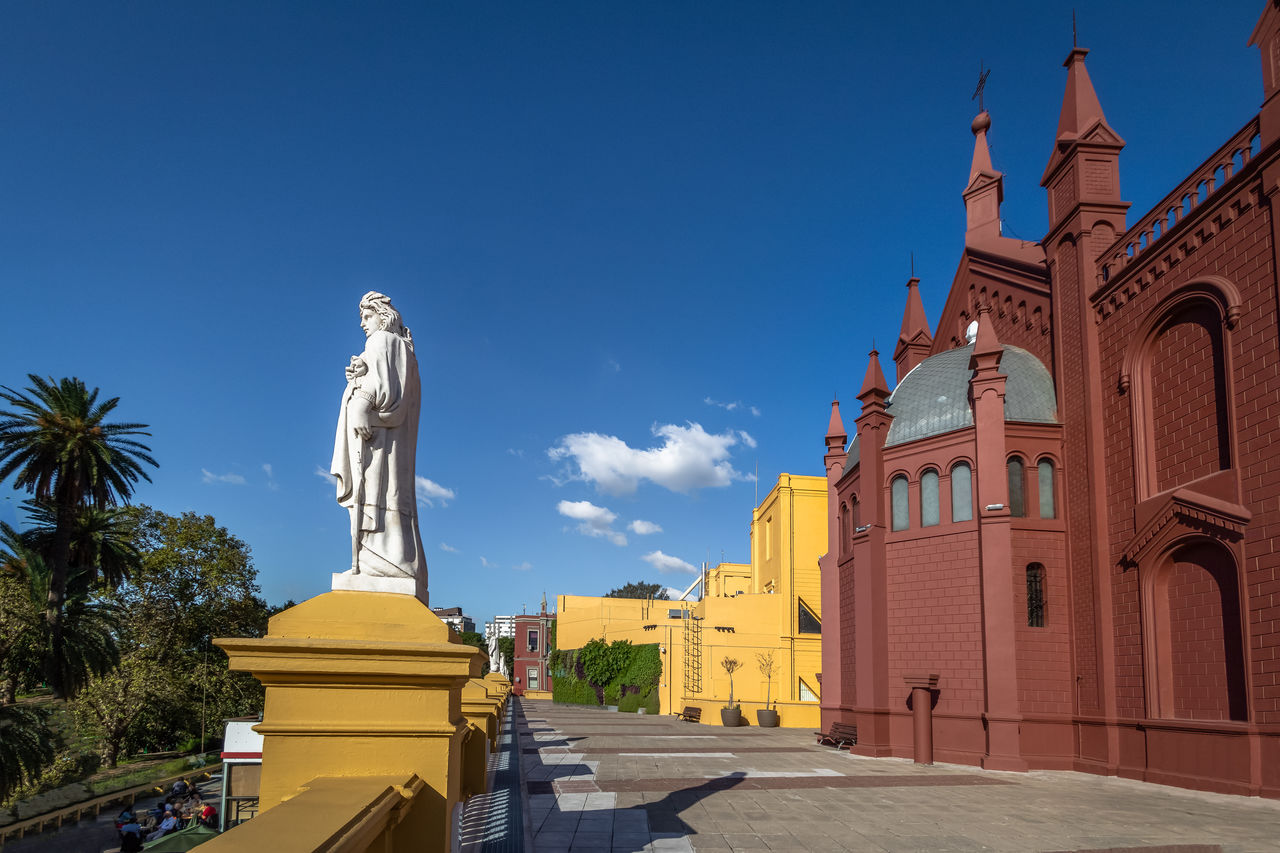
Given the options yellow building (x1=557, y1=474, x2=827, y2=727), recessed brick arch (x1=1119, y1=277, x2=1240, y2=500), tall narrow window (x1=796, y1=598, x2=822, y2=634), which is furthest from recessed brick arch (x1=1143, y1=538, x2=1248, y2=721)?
tall narrow window (x1=796, y1=598, x2=822, y2=634)

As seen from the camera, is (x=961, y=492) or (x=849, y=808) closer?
(x=849, y=808)

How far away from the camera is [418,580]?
4027 millimetres

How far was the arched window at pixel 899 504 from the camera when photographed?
20.5 metres

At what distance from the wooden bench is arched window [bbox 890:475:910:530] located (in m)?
5.38

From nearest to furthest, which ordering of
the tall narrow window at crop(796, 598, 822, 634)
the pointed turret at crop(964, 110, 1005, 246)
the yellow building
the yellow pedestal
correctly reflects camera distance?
the yellow pedestal, the pointed turret at crop(964, 110, 1005, 246), the yellow building, the tall narrow window at crop(796, 598, 822, 634)

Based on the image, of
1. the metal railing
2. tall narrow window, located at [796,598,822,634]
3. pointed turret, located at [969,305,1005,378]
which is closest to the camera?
pointed turret, located at [969,305,1005,378]

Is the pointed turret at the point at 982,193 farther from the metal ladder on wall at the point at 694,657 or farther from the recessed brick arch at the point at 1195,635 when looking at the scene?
the metal ladder on wall at the point at 694,657

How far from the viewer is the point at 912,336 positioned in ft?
84.5

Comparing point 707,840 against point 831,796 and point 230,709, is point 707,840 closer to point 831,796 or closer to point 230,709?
point 831,796

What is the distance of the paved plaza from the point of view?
9.54m

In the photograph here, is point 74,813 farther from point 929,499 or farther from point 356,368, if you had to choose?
point 356,368

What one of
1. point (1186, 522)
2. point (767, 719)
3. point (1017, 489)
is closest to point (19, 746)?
point (1017, 489)

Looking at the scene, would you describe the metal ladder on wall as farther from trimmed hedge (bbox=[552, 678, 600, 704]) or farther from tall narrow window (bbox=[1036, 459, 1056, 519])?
tall narrow window (bbox=[1036, 459, 1056, 519])

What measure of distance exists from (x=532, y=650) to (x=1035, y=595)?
208 ft
